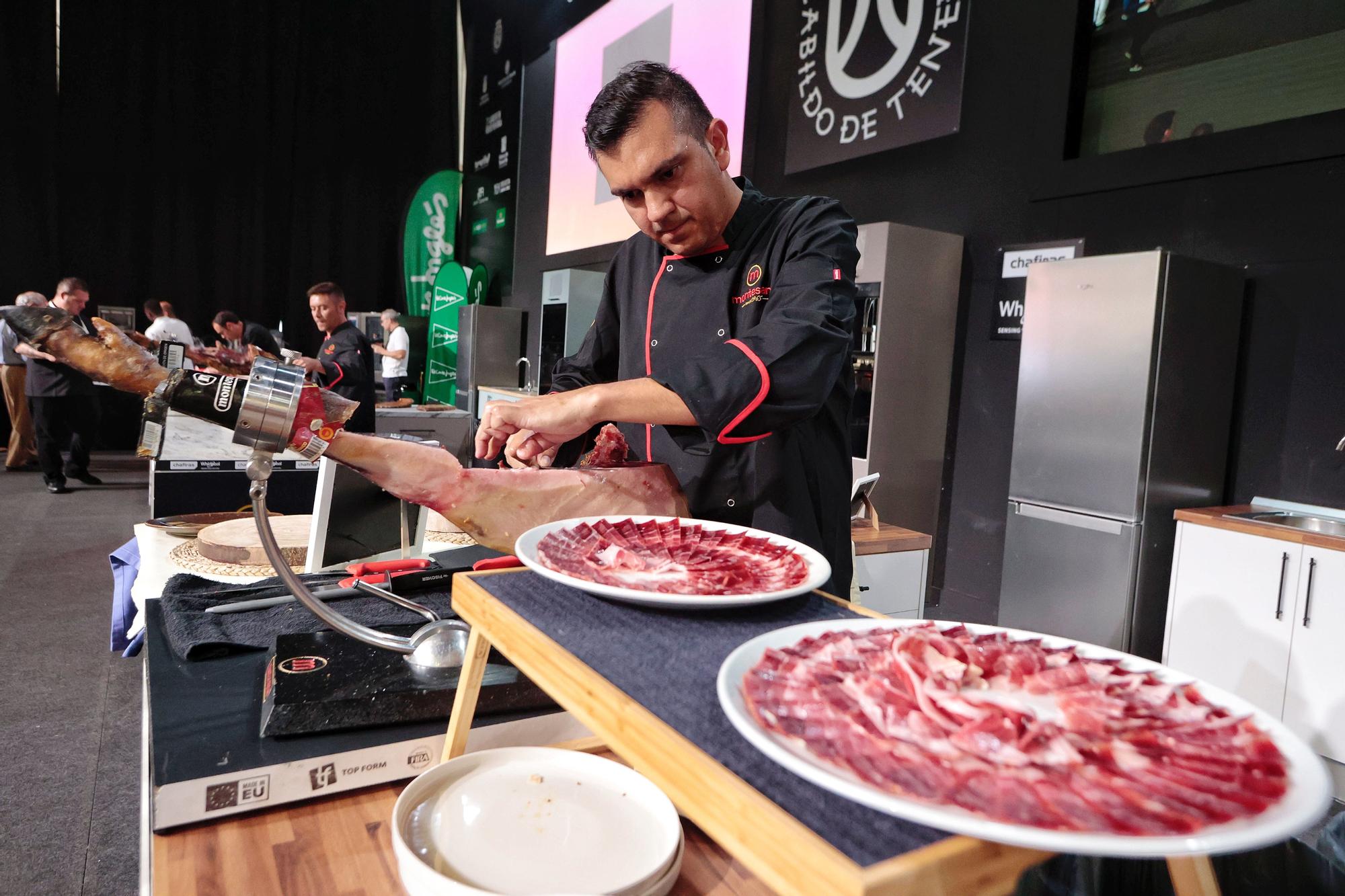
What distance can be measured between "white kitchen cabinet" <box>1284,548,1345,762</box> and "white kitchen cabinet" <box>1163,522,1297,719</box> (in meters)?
0.02

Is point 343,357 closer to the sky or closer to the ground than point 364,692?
closer to the sky

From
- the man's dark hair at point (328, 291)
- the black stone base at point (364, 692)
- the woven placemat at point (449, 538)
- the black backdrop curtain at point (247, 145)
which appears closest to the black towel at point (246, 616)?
the black stone base at point (364, 692)

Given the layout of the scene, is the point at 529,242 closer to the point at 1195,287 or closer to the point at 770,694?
the point at 1195,287

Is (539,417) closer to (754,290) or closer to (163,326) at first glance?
(754,290)

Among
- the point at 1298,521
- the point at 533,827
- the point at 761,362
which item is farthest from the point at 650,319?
the point at 1298,521

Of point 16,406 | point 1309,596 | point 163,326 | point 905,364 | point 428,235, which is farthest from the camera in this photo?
point 428,235

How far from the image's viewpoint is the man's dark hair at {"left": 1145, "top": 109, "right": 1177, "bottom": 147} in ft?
11.5

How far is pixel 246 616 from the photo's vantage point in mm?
1251

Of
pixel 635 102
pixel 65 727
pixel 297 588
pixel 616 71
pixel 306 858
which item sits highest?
pixel 616 71

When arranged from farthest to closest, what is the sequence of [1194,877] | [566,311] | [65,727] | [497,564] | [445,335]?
[445,335]
[566,311]
[65,727]
[497,564]
[1194,877]

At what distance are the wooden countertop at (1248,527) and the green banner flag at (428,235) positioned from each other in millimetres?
9324

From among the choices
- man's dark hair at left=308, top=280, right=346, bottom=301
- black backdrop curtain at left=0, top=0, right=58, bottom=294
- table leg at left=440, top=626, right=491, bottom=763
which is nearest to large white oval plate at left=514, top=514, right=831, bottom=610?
table leg at left=440, top=626, right=491, bottom=763

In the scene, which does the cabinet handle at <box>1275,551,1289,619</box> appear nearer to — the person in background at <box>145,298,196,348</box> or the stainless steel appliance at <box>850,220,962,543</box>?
the stainless steel appliance at <box>850,220,962,543</box>

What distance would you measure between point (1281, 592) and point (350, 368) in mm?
4701
